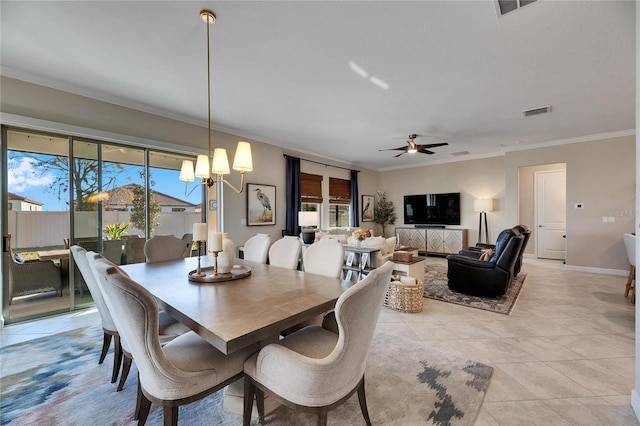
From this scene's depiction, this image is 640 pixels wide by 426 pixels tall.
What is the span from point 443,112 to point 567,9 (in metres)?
2.01

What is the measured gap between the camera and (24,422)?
1.56 m

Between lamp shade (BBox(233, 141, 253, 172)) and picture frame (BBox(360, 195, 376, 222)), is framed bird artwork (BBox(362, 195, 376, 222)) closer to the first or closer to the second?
picture frame (BBox(360, 195, 376, 222))

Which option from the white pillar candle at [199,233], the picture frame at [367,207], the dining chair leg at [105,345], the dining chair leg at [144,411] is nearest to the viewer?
the dining chair leg at [144,411]

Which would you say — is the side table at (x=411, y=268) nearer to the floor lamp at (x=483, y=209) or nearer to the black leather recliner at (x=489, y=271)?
the black leather recliner at (x=489, y=271)

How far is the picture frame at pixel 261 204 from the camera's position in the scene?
5.10 metres

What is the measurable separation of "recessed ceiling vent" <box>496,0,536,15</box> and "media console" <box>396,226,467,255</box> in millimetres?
5803

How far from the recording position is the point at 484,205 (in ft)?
21.2

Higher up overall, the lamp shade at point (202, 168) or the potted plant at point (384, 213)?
the lamp shade at point (202, 168)

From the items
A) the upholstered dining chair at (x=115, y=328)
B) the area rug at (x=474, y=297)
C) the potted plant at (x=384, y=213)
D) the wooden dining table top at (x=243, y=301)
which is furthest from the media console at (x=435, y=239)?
the upholstered dining chair at (x=115, y=328)

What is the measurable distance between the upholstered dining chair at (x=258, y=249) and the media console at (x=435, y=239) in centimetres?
572

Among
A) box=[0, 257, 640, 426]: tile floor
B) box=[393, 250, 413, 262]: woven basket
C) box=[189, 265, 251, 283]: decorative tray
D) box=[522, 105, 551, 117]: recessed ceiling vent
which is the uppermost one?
box=[522, 105, 551, 117]: recessed ceiling vent

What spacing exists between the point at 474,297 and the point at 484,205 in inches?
140

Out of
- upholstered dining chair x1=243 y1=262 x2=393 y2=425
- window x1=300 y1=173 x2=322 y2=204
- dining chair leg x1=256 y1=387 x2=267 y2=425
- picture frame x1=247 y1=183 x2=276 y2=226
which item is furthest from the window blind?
upholstered dining chair x1=243 y1=262 x2=393 y2=425

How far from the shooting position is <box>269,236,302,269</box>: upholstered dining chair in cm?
257
